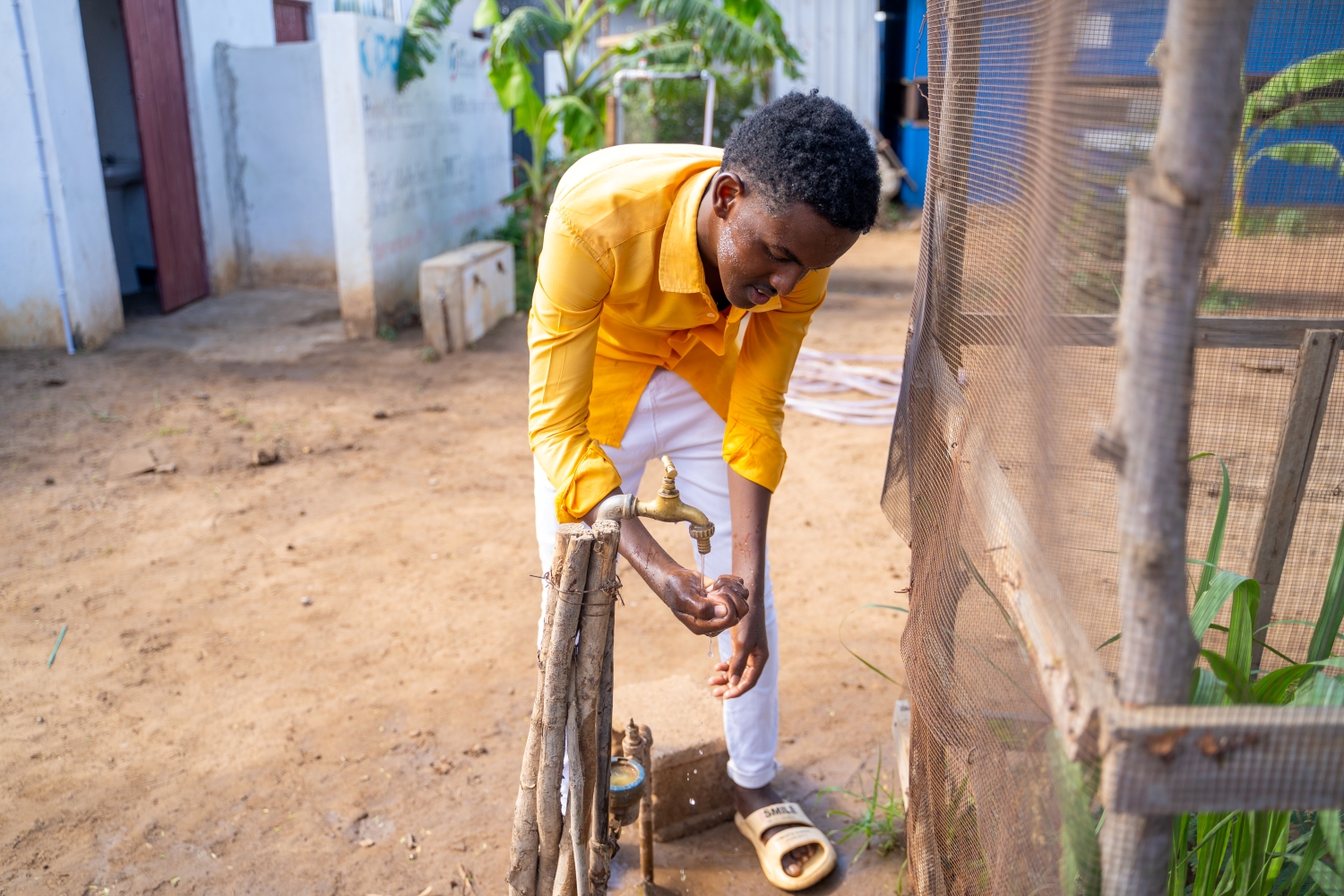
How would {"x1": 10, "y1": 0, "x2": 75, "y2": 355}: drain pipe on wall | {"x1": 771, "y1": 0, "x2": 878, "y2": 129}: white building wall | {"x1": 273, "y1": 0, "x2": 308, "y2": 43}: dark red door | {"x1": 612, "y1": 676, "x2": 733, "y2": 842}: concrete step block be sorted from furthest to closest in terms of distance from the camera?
{"x1": 771, "y1": 0, "x2": 878, "y2": 129}: white building wall < {"x1": 273, "y1": 0, "x2": 308, "y2": 43}: dark red door < {"x1": 10, "y1": 0, "x2": 75, "y2": 355}: drain pipe on wall < {"x1": 612, "y1": 676, "x2": 733, "y2": 842}: concrete step block

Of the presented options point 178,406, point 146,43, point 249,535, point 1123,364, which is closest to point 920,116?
point 146,43

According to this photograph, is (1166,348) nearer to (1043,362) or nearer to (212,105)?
(1043,362)

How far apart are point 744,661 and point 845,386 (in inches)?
168

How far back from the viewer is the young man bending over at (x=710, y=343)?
1.68 m

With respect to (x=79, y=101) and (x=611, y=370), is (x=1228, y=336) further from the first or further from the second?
(x=79, y=101)

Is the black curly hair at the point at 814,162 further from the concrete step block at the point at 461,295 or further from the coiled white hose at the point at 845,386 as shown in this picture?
the concrete step block at the point at 461,295

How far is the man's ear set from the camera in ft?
5.64

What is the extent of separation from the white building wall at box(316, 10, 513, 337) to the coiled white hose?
10.6ft

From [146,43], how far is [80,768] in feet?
22.0

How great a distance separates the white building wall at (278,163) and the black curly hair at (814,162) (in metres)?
7.80

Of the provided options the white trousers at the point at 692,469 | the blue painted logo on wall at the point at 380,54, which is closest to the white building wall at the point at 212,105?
the blue painted logo on wall at the point at 380,54

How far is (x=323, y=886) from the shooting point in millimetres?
2414

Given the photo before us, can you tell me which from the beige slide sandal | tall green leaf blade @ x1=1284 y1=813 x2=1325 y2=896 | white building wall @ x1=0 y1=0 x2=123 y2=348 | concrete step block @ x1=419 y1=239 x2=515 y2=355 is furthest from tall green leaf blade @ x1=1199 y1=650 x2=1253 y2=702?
white building wall @ x1=0 y1=0 x2=123 y2=348

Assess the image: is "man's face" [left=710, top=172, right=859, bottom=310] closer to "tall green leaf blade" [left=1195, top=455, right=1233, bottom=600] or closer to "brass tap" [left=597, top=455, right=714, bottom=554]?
"brass tap" [left=597, top=455, right=714, bottom=554]
